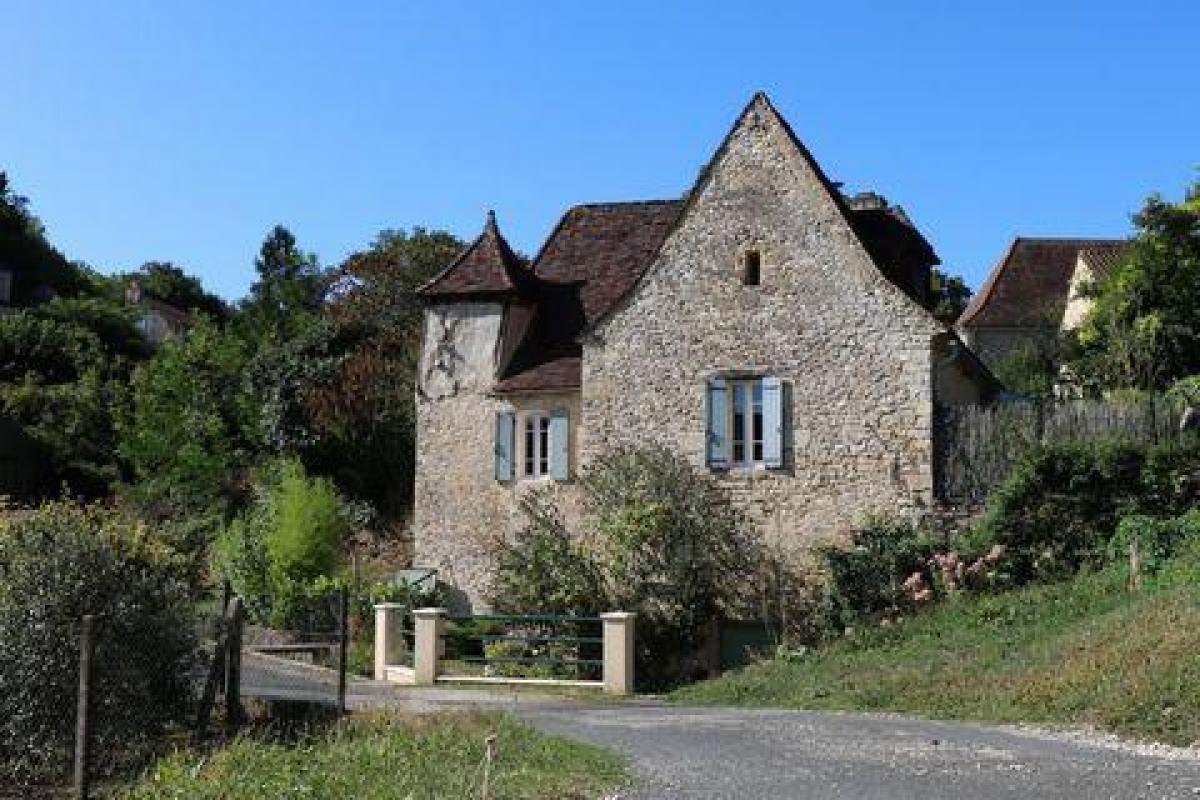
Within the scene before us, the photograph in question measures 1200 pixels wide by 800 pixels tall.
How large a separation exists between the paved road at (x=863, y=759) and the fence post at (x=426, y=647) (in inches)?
240

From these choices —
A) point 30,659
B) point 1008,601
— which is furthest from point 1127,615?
point 30,659

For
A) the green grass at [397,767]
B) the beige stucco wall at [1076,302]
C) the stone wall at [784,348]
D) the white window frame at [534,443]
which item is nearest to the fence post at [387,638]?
the white window frame at [534,443]

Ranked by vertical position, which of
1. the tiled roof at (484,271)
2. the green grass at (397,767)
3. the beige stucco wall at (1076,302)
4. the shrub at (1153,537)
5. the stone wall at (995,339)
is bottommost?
the green grass at (397,767)

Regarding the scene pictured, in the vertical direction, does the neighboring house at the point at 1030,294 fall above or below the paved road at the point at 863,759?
above

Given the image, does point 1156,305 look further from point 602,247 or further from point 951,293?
point 951,293

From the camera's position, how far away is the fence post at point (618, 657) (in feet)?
73.1

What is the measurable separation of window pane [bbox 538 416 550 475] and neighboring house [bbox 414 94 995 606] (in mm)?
123

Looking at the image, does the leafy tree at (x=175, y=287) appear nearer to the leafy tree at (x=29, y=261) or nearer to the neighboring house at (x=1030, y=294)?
the leafy tree at (x=29, y=261)

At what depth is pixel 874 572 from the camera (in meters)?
23.7

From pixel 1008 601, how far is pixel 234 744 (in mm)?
11551

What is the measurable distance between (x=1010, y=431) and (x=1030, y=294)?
89.6ft

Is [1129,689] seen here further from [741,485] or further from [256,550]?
[256,550]

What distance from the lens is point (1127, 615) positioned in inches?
687

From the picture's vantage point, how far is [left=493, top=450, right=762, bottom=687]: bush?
24.4 metres
